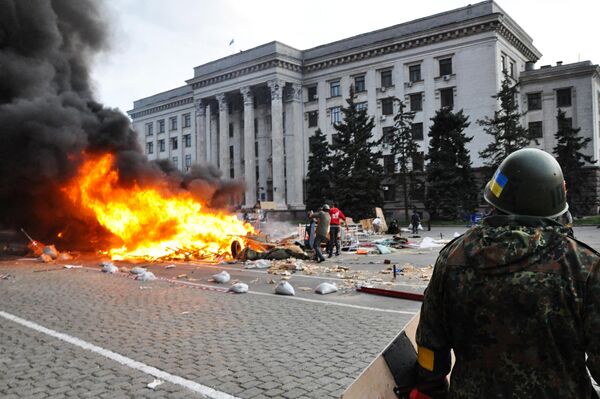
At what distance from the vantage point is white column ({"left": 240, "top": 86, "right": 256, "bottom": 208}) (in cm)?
5528

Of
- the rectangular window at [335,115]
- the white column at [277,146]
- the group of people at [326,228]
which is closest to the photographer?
the group of people at [326,228]

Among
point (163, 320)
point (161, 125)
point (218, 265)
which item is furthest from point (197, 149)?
point (163, 320)

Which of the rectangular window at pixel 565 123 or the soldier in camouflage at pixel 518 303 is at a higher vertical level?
the rectangular window at pixel 565 123

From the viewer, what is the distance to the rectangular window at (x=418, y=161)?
40.2 m

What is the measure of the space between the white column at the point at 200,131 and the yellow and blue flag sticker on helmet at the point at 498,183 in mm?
61796

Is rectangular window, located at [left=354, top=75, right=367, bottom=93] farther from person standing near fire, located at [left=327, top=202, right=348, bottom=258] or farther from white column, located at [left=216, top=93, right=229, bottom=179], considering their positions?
person standing near fire, located at [left=327, top=202, right=348, bottom=258]

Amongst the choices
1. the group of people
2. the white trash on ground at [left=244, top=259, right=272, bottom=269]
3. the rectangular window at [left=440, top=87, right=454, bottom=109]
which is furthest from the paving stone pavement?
the rectangular window at [left=440, top=87, right=454, bottom=109]

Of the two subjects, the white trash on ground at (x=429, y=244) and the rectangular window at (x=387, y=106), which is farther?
the rectangular window at (x=387, y=106)

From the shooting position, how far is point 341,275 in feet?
36.6

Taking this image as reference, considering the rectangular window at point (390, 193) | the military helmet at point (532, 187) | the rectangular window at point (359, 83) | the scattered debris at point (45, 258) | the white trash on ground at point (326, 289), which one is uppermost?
the rectangular window at point (359, 83)

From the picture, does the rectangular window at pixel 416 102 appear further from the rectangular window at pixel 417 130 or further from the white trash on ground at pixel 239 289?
the white trash on ground at pixel 239 289

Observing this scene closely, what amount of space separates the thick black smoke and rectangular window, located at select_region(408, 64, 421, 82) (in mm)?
33917

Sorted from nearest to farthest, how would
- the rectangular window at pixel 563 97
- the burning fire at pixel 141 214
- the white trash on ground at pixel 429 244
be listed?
the burning fire at pixel 141 214, the white trash on ground at pixel 429 244, the rectangular window at pixel 563 97

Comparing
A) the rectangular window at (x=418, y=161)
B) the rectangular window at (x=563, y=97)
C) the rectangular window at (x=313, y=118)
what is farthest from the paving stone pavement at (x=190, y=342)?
the rectangular window at (x=313, y=118)
